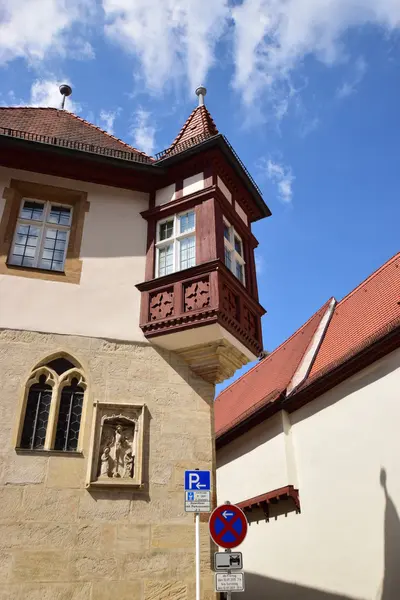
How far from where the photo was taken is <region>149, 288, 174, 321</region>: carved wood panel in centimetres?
793

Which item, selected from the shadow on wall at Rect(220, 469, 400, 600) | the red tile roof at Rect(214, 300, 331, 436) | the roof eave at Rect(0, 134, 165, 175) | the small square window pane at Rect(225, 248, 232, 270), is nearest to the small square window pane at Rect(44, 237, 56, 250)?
the roof eave at Rect(0, 134, 165, 175)

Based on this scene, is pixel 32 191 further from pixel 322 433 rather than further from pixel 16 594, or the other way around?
pixel 322 433

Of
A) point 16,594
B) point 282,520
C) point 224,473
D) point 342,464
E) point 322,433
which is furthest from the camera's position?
point 224,473

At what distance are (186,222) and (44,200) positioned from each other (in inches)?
101

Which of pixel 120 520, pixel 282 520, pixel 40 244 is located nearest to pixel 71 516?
pixel 120 520

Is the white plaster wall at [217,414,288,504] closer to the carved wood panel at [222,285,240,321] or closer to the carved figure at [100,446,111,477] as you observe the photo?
the carved wood panel at [222,285,240,321]

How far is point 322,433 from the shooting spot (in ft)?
38.3

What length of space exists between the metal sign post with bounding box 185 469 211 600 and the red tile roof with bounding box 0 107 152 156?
257 inches

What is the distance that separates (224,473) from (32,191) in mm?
10860

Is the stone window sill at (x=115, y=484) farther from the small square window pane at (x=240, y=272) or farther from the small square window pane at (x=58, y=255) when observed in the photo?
the small square window pane at (x=240, y=272)

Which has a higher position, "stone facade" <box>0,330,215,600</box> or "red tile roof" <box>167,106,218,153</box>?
"red tile roof" <box>167,106,218,153</box>

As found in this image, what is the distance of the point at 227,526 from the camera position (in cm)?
550

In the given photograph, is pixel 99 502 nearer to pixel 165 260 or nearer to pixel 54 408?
pixel 54 408

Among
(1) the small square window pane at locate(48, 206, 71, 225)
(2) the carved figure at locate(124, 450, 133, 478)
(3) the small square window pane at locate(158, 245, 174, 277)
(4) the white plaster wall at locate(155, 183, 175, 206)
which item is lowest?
(2) the carved figure at locate(124, 450, 133, 478)
